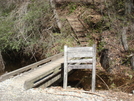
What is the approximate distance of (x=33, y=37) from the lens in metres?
12.7

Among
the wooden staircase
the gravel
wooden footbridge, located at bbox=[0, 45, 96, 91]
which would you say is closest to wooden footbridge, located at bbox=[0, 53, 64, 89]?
wooden footbridge, located at bbox=[0, 45, 96, 91]

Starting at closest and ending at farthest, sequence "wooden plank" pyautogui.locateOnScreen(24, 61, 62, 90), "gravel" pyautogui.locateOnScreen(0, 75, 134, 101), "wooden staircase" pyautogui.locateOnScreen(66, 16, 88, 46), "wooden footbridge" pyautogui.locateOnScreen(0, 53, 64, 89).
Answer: "gravel" pyautogui.locateOnScreen(0, 75, 134, 101)
"wooden plank" pyautogui.locateOnScreen(24, 61, 62, 90)
"wooden footbridge" pyautogui.locateOnScreen(0, 53, 64, 89)
"wooden staircase" pyautogui.locateOnScreen(66, 16, 88, 46)

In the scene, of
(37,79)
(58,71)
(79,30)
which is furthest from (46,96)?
(79,30)

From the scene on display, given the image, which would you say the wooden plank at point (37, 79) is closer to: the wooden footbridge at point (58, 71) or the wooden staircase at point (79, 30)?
the wooden footbridge at point (58, 71)

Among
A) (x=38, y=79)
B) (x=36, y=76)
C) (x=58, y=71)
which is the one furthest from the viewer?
(x=58, y=71)

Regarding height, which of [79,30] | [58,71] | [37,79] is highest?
[79,30]

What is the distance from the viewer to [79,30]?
14352mm

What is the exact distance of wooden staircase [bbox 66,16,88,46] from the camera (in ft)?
44.1

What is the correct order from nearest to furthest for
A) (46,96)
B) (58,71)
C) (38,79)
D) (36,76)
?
(46,96) → (36,76) → (38,79) → (58,71)

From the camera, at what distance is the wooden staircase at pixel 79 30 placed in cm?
1344

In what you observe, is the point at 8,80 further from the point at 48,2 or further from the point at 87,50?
the point at 48,2

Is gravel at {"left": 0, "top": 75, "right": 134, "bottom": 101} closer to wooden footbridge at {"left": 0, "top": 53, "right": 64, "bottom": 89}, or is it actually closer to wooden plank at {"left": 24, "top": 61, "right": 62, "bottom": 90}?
wooden plank at {"left": 24, "top": 61, "right": 62, "bottom": 90}

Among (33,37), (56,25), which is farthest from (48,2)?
(33,37)

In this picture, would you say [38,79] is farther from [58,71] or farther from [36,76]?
[58,71]
